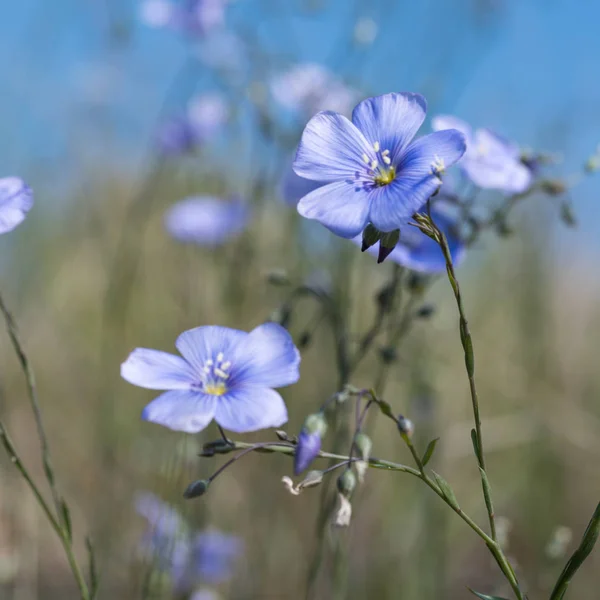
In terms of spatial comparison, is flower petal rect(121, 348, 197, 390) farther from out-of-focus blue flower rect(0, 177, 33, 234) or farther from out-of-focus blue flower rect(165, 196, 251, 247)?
out-of-focus blue flower rect(165, 196, 251, 247)

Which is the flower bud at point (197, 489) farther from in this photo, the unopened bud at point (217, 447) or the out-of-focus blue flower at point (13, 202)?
the out-of-focus blue flower at point (13, 202)

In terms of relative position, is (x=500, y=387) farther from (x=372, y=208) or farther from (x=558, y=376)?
(x=372, y=208)

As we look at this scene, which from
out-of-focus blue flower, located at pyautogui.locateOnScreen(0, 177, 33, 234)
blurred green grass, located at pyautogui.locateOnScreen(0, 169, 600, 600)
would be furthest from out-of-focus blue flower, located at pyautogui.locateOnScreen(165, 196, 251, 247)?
out-of-focus blue flower, located at pyautogui.locateOnScreen(0, 177, 33, 234)

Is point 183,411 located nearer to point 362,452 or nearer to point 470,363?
point 362,452

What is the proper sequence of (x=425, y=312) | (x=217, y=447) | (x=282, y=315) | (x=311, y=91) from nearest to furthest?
1. (x=217, y=447)
2. (x=282, y=315)
3. (x=425, y=312)
4. (x=311, y=91)

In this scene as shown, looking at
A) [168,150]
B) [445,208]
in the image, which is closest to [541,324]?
[168,150]

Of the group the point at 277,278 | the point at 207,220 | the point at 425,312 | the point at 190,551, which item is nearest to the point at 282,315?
the point at 277,278
